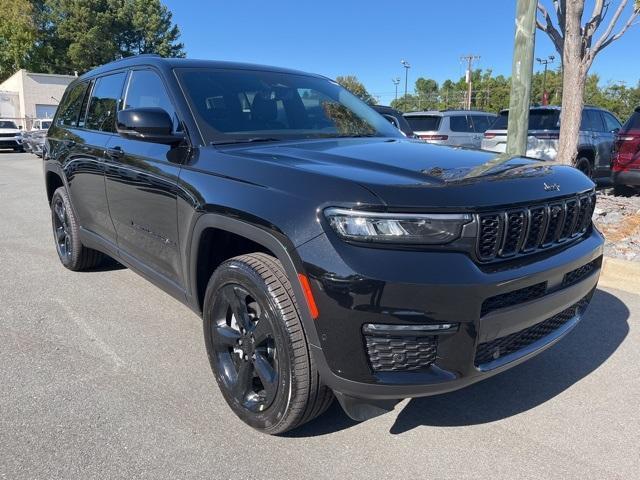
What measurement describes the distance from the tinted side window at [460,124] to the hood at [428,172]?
36.0ft

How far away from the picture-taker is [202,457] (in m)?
2.48

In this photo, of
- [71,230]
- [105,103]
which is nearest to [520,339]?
[105,103]

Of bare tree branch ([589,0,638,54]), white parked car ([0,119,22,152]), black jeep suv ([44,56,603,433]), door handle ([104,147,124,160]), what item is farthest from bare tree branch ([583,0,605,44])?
white parked car ([0,119,22,152])

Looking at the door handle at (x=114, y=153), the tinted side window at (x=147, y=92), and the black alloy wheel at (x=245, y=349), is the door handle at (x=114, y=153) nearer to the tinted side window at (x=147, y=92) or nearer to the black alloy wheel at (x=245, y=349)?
the tinted side window at (x=147, y=92)

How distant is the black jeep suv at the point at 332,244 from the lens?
2096 mm

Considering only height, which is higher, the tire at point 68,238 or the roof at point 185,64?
the roof at point 185,64

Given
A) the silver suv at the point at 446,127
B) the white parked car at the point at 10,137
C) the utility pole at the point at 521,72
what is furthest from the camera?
the white parked car at the point at 10,137

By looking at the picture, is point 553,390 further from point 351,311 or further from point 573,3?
point 573,3

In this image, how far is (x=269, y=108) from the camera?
3.49 metres

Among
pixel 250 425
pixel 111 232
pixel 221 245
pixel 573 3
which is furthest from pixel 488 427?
pixel 573 3

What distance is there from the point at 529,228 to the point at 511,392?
1174mm

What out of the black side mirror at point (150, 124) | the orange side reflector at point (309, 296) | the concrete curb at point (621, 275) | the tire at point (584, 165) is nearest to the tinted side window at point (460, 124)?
the tire at point (584, 165)

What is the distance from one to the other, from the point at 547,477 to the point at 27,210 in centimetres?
909

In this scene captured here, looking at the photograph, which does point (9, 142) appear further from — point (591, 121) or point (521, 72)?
point (521, 72)
